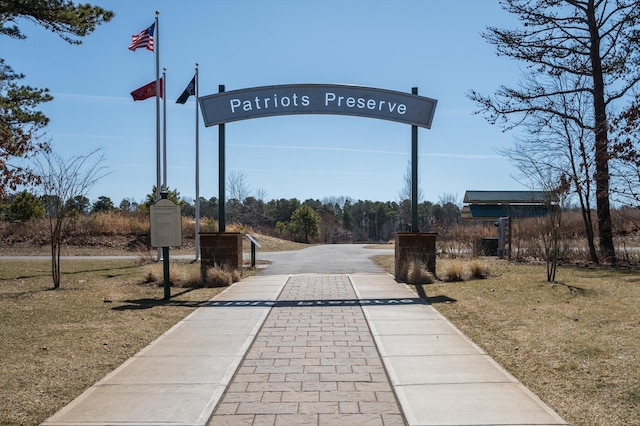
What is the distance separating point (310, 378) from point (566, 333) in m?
4.04

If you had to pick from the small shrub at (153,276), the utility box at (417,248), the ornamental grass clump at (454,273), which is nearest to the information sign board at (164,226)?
the small shrub at (153,276)

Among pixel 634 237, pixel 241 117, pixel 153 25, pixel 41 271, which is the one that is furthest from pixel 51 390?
pixel 634 237

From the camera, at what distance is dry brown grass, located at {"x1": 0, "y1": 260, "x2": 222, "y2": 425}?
5.82 metres

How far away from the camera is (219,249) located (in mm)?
15414

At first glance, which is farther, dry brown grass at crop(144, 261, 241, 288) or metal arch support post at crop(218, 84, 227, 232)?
metal arch support post at crop(218, 84, 227, 232)

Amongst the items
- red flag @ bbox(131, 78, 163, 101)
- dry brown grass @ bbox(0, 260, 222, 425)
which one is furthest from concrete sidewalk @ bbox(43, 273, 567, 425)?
red flag @ bbox(131, 78, 163, 101)

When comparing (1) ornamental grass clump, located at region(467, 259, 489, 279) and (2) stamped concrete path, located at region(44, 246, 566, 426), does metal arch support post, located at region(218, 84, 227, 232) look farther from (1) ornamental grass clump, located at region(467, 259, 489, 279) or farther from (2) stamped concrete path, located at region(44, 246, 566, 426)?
(1) ornamental grass clump, located at region(467, 259, 489, 279)

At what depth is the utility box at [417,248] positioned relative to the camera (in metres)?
15.6

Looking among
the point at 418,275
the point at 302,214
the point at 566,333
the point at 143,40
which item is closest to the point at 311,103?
the point at 418,275

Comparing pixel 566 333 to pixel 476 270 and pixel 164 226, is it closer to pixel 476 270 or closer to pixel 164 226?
pixel 476 270

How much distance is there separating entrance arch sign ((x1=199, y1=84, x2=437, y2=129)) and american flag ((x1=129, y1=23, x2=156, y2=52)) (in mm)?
6562

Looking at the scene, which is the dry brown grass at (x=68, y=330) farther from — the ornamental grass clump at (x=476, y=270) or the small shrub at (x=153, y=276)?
the ornamental grass clump at (x=476, y=270)

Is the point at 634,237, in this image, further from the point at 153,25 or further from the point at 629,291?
the point at 153,25

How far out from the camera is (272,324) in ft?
31.2
